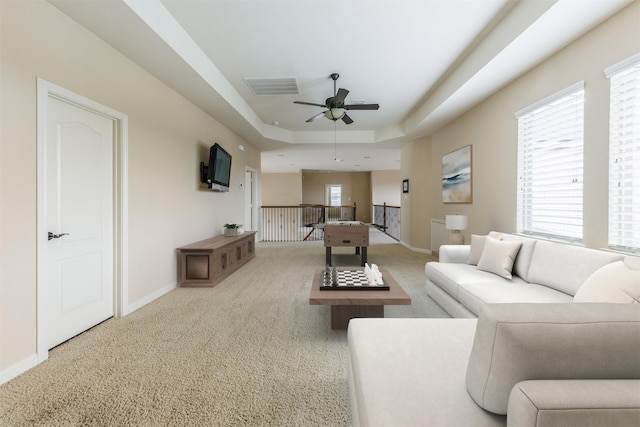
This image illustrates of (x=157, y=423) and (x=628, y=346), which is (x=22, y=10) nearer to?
(x=157, y=423)

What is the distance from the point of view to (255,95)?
4.61 m

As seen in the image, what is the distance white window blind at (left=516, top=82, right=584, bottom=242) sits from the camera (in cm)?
264

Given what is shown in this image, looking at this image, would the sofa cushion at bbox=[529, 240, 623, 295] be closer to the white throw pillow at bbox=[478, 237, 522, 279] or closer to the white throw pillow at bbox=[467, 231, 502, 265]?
the white throw pillow at bbox=[478, 237, 522, 279]

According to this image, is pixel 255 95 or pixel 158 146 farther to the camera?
pixel 255 95

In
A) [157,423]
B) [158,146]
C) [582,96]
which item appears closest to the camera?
[157,423]

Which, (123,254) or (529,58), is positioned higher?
(529,58)

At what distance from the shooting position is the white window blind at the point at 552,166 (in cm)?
264

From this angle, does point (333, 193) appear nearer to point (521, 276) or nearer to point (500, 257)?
point (500, 257)

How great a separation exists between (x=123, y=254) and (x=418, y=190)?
5.83 meters

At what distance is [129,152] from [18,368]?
2.00 m

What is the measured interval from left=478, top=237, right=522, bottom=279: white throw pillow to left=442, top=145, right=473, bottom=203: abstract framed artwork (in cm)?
189

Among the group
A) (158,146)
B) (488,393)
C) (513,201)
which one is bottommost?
(488,393)

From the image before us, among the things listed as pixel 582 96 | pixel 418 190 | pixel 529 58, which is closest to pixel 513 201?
pixel 582 96

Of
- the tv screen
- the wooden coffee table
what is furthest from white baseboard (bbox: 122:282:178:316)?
the wooden coffee table
